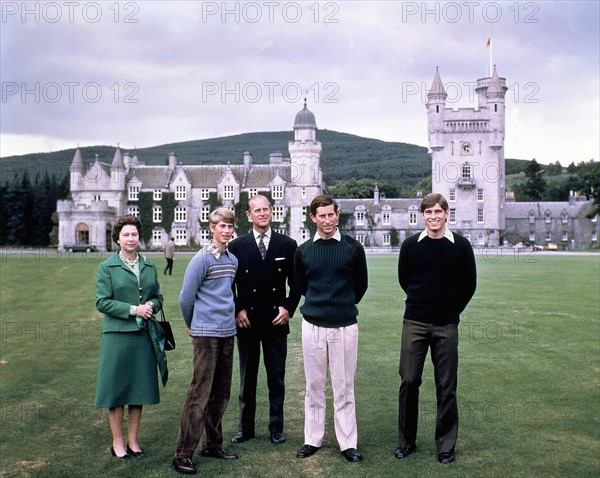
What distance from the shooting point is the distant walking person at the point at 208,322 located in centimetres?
648

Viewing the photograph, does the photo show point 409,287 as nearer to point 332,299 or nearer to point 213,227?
point 332,299

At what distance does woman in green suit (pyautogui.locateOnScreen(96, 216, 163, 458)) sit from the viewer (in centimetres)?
649

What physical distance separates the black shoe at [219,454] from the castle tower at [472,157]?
7425 centimetres

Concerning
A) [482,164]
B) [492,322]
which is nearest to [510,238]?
[482,164]

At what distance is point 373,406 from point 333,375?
2046 millimetres

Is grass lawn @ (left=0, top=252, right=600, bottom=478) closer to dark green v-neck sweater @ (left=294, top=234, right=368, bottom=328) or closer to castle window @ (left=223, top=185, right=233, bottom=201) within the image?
dark green v-neck sweater @ (left=294, top=234, right=368, bottom=328)

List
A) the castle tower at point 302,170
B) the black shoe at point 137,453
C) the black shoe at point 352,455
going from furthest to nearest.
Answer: the castle tower at point 302,170
the black shoe at point 137,453
the black shoe at point 352,455

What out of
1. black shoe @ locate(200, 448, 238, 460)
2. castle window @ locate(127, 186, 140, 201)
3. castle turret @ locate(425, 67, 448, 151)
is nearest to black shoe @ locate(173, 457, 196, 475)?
black shoe @ locate(200, 448, 238, 460)

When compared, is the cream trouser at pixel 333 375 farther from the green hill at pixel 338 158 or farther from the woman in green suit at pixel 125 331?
the green hill at pixel 338 158

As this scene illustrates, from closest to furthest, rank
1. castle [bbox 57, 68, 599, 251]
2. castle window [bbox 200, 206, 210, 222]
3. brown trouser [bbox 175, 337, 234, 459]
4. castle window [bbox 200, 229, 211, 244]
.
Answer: brown trouser [bbox 175, 337, 234, 459]
castle [bbox 57, 68, 599, 251]
castle window [bbox 200, 229, 211, 244]
castle window [bbox 200, 206, 210, 222]

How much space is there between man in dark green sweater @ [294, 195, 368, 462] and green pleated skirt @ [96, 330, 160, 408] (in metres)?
1.54

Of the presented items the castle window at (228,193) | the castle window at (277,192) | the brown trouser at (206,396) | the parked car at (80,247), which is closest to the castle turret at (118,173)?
the parked car at (80,247)

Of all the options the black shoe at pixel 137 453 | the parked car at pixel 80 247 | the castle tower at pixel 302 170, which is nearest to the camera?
the black shoe at pixel 137 453

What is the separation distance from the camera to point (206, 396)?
21.5 feet
